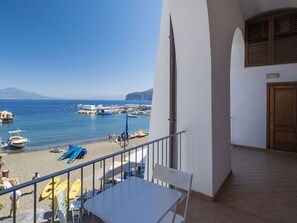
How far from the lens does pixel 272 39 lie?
4.78 metres

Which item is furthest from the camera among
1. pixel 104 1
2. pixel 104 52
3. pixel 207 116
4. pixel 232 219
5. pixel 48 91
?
pixel 48 91

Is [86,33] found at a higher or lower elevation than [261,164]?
higher

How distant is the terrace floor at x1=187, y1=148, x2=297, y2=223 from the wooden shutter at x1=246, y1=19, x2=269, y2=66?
108 inches

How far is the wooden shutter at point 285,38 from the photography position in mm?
4555

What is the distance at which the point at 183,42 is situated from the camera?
2506mm

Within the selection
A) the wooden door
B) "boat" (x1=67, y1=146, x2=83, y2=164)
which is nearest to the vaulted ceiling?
the wooden door

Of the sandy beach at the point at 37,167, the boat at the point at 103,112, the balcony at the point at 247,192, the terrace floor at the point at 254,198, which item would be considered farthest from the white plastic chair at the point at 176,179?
the boat at the point at 103,112

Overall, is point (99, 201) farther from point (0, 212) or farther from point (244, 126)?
point (0, 212)

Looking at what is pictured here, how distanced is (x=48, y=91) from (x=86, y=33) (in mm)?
15141

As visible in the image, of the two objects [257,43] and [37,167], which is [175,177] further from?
[37,167]

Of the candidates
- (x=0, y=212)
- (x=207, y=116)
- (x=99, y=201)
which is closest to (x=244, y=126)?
(x=207, y=116)

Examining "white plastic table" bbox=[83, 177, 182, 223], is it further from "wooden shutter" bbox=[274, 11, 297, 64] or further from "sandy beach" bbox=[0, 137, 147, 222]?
"sandy beach" bbox=[0, 137, 147, 222]

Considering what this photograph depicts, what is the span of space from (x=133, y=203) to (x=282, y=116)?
515cm

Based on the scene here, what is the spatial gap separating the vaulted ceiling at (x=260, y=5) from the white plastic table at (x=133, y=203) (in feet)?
15.0
